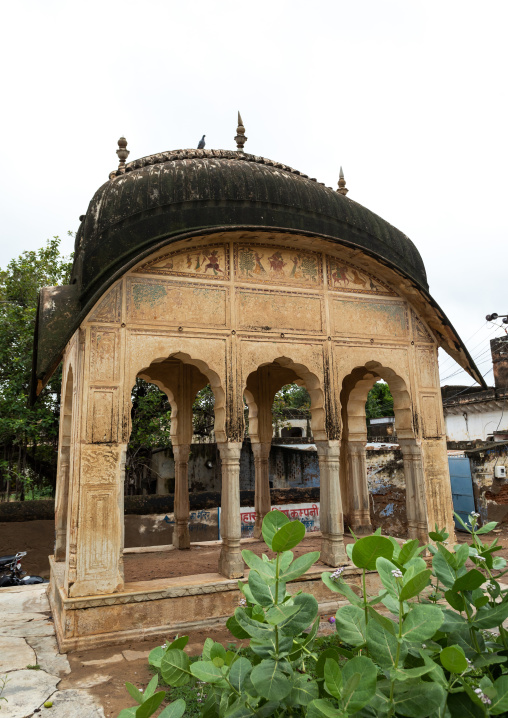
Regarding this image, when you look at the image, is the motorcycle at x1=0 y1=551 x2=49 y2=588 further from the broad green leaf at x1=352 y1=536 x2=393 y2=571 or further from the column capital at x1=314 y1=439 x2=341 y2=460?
the broad green leaf at x1=352 y1=536 x2=393 y2=571

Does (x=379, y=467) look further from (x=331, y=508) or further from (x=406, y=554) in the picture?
(x=406, y=554)

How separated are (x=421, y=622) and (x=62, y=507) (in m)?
7.70

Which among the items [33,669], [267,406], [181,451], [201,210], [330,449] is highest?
[201,210]

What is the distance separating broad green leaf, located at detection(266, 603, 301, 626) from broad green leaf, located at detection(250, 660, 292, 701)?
93mm

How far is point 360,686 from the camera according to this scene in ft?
3.38

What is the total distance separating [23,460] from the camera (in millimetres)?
14914

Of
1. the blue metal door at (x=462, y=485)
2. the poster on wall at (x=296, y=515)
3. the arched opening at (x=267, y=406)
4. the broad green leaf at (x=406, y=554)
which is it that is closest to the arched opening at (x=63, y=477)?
the arched opening at (x=267, y=406)

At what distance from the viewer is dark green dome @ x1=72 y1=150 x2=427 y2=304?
632cm

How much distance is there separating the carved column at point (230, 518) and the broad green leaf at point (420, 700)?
566 centimetres

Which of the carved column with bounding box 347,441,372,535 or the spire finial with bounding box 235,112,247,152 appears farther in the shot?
the carved column with bounding box 347,441,372,535

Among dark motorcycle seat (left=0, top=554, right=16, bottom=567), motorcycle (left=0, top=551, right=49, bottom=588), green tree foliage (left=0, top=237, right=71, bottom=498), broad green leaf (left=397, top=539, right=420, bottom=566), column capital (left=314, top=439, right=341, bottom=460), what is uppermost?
green tree foliage (left=0, top=237, right=71, bottom=498)

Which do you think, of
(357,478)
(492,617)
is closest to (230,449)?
(357,478)

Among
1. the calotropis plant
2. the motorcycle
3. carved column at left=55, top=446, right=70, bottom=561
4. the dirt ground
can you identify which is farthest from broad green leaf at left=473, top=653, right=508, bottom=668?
the motorcycle

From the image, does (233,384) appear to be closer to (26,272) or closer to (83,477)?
(83,477)
